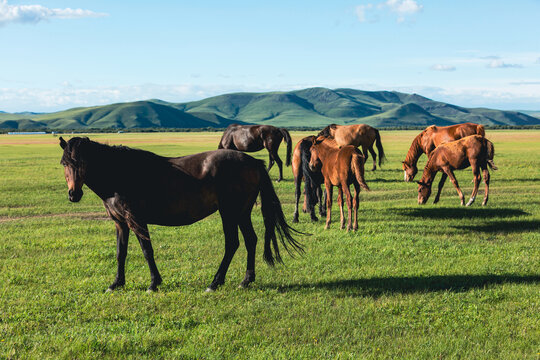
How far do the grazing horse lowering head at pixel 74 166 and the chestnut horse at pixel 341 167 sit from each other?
612cm

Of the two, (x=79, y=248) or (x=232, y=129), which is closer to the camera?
(x=79, y=248)

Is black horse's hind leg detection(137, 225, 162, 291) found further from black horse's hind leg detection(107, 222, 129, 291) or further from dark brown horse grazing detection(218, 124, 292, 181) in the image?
dark brown horse grazing detection(218, 124, 292, 181)

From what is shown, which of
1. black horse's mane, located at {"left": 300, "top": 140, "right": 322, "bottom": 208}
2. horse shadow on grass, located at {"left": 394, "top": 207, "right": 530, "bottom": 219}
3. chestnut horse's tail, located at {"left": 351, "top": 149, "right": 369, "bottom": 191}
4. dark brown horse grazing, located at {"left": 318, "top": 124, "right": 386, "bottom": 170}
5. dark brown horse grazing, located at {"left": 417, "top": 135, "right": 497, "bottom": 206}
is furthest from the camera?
dark brown horse grazing, located at {"left": 318, "top": 124, "right": 386, "bottom": 170}

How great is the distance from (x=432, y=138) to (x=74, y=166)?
1601 centimetres

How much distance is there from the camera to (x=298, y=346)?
5.31 metres

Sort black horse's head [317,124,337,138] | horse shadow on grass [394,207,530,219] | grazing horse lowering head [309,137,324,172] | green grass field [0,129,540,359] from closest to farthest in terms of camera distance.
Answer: green grass field [0,129,540,359] → grazing horse lowering head [309,137,324,172] → horse shadow on grass [394,207,530,219] → black horse's head [317,124,337,138]

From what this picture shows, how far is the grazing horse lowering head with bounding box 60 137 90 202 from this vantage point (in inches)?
255

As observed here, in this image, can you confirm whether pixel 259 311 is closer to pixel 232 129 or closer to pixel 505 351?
pixel 505 351

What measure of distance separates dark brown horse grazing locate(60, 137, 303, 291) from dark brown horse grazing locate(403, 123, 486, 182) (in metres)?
12.5

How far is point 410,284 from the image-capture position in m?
7.50

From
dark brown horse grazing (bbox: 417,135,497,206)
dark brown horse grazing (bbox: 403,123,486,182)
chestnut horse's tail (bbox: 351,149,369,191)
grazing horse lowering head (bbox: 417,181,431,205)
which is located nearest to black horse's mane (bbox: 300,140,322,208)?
chestnut horse's tail (bbox: 351,149,369,191)

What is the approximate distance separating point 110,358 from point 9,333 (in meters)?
1.61

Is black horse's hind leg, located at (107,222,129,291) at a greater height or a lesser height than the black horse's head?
lesser

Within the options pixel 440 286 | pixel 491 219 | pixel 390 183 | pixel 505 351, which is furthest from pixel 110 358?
pixel 390 183
